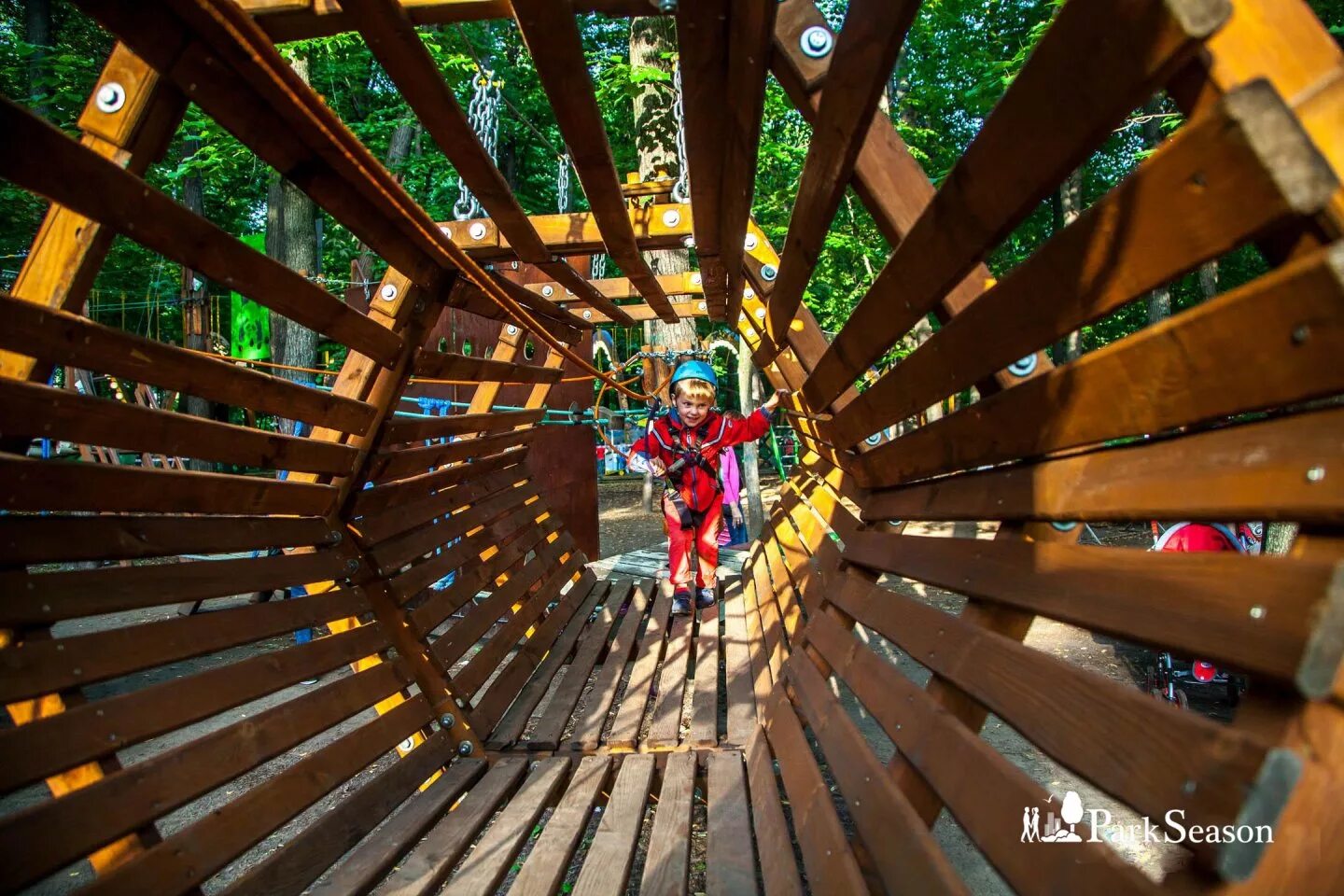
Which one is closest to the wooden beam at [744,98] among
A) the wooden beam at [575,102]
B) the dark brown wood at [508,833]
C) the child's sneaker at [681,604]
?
the wooden beam at [575,102]

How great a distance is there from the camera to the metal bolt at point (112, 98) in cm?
188

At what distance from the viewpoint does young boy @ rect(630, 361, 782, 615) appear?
19.0ft

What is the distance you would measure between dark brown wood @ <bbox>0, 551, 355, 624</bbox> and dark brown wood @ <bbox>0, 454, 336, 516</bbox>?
6.2 inches

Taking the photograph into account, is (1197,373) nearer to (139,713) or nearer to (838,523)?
(139,713)

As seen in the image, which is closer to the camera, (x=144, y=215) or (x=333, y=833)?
(x=144, y=215)

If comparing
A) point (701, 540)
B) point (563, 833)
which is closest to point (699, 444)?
point (701, 540)

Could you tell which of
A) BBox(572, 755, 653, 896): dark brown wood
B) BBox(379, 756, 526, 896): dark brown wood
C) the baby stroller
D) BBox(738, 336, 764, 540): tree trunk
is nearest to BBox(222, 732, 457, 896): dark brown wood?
BBox(379, 756, 526, 896): dark brown wood

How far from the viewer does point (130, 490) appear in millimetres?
1905

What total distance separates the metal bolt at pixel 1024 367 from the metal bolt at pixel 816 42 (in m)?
0.93

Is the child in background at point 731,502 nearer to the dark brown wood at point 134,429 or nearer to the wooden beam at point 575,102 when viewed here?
the wooden beam at point 575,102

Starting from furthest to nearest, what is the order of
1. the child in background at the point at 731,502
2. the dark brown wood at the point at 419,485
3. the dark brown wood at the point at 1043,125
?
the child in background at the point at 731,502
the dark brown wood at the point at 419,485
the dark brown wood at the point at 1043,125

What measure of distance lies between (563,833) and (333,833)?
2.26 ft

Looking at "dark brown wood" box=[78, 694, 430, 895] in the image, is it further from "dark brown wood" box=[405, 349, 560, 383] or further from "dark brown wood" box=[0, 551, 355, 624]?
"dark brown wood" box=[405, 349, 560, 383]

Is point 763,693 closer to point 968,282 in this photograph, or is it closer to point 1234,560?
point 968,282
